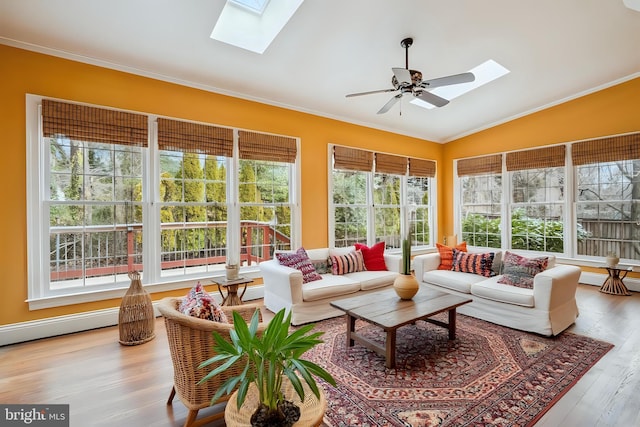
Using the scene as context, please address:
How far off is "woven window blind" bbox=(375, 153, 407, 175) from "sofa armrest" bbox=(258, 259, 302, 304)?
9.81 feet

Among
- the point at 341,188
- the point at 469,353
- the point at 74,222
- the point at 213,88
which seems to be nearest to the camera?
the point at 469,353

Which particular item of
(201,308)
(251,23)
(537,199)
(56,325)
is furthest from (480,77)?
(56,325)

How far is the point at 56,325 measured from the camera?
3061 mm

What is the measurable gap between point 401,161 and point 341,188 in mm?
1573

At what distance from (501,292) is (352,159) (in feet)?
9.94

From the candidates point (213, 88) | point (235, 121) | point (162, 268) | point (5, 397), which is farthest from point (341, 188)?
point (5, 397)

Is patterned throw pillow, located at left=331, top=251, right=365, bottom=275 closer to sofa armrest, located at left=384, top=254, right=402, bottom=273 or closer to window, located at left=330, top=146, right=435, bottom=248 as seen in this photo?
sofa armrest, located at left=384, top=254, right=402, bottom=273

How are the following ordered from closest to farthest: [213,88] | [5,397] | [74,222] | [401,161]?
[5,397], [74,222], [213,88], [401,161]

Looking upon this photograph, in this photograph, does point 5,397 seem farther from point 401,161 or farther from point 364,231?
point 401,161

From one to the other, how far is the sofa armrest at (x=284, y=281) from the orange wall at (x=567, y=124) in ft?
15.4

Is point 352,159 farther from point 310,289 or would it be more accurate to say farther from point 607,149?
point 607,149

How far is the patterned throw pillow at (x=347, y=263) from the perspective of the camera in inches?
157

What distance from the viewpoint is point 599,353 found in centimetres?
262

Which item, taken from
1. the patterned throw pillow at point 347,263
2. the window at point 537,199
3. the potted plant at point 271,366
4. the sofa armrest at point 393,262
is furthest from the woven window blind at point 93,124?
the window at point 537,199
